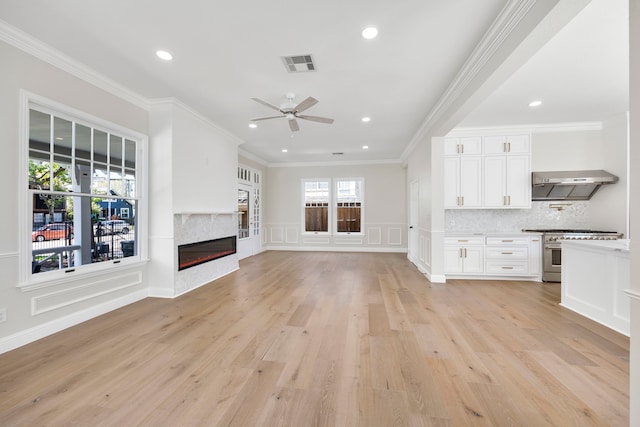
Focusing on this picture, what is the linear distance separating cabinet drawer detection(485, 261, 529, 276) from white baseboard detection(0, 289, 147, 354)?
5.77 meters

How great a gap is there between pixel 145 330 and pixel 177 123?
2905mm

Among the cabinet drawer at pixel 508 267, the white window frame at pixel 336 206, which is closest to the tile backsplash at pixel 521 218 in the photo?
the cabinet drawer at pixel 508 267

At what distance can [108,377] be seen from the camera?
83.5 inches

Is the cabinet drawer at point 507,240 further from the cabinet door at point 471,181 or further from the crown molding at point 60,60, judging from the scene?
the crown molding at point 60,60

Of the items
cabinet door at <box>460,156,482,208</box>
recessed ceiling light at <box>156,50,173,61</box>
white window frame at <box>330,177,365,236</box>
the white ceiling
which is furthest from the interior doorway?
cabinet door at <box>460,156,482,208</box>

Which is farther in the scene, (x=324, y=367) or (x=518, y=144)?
(x=518, y=144)

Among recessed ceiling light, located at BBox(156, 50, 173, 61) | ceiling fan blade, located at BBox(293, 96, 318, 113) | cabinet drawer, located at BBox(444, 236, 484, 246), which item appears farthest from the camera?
cabinet drawer, located at BBox(444, 236, 484, 246)

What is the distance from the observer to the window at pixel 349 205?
880 centimetres

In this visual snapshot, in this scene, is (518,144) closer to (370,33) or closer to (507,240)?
(507,240)

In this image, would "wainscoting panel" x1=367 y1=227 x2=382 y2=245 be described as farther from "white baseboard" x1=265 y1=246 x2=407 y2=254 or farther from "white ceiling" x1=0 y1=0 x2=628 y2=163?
"white ceiling" x1=0 y1=0 x2=628 y2=163

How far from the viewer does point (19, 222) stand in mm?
2611

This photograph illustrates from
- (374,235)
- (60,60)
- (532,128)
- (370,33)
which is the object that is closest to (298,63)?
(370,33)

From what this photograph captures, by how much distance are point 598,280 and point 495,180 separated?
2411mm

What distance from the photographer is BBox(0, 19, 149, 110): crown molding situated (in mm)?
2520
